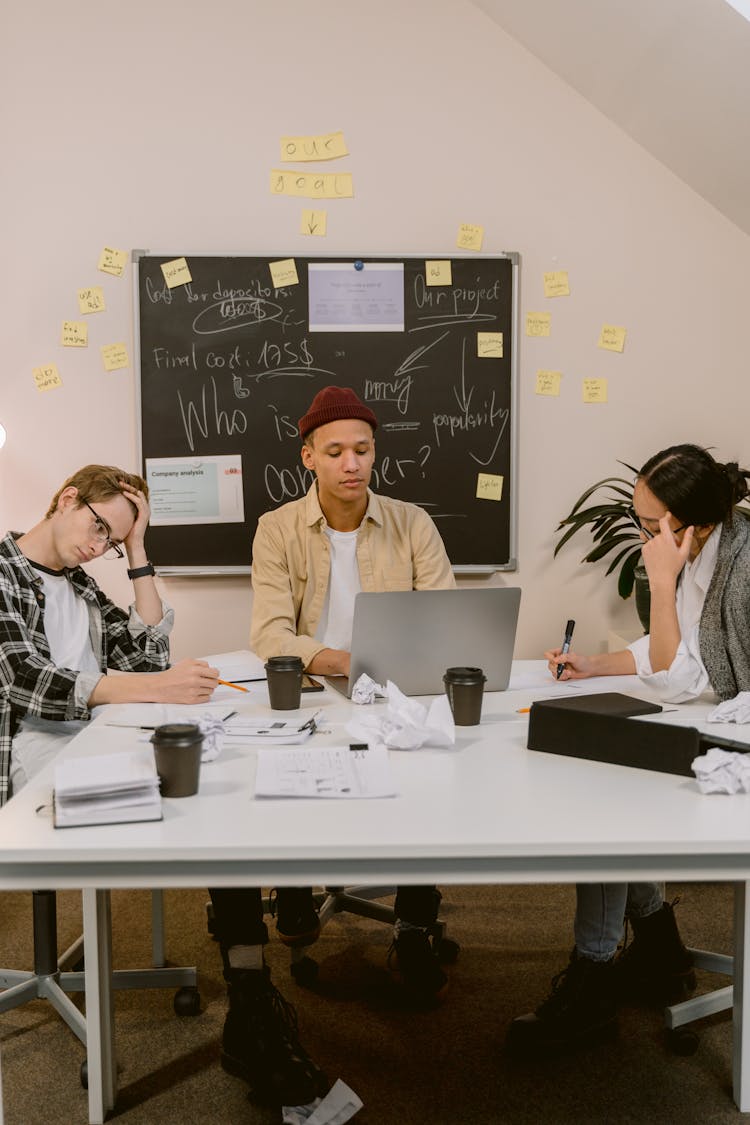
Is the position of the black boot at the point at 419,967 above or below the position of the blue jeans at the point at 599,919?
below

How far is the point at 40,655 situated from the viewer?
6.25ft

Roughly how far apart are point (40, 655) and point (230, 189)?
1925mm

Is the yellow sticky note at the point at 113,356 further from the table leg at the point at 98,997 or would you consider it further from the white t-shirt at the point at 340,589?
the table leg at the point at 98,997

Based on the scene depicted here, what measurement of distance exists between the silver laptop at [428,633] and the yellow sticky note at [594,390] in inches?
66.4

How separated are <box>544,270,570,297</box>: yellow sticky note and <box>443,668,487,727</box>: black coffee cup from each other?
1.99 m

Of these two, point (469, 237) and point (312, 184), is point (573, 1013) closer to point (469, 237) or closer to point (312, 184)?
point (469, 237)

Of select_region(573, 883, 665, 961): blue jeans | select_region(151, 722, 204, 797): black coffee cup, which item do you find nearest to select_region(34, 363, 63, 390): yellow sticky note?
select_region(151, 722, 204, 797): black coffee cup

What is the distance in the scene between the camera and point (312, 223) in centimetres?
319

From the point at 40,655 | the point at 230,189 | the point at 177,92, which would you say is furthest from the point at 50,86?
the point at 40,655

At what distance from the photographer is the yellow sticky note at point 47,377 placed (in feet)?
10.4

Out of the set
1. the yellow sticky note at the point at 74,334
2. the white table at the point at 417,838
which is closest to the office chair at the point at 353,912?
the white table at the point at 417,838

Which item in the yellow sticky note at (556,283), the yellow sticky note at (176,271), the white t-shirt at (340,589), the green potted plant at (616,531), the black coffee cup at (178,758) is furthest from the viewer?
the yellow sticky note at (556,283)

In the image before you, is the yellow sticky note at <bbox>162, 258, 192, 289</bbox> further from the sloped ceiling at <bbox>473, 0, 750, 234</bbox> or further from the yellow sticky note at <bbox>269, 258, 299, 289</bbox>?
the sloped ceiling at <bbox>473, 0, 750, 234</bbox>

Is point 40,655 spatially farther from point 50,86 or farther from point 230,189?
point 50,86
